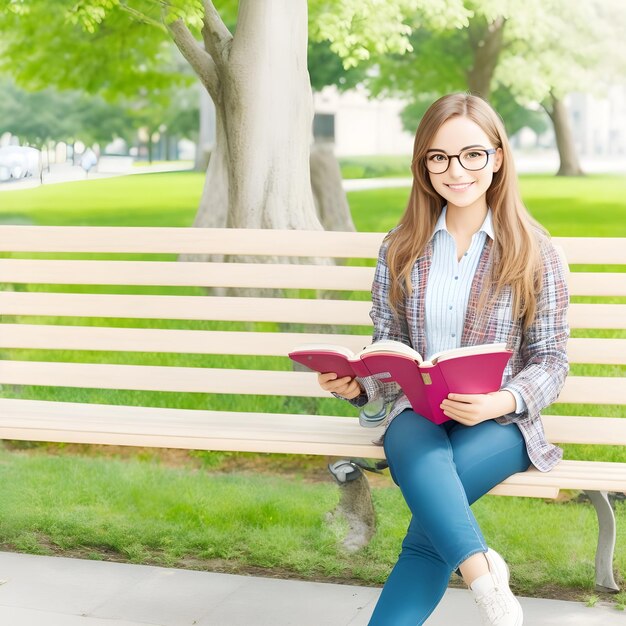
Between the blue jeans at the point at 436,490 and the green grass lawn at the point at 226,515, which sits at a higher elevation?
the blue jeans at the point at 436,490

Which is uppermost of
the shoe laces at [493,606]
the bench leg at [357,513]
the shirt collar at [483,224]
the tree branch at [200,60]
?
the tree branch at [200,60]

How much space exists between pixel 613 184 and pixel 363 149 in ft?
10.2

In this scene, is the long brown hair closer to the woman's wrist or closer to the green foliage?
the woman's wrist

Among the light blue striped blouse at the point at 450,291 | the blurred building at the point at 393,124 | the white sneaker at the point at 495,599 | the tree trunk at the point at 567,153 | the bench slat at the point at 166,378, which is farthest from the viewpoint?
the tree trunk at the point at 567,153

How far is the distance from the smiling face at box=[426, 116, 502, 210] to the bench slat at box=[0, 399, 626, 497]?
2.22 ft

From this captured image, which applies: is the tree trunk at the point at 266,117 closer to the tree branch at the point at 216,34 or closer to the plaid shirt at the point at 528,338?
the tree branch at the point at 216,34

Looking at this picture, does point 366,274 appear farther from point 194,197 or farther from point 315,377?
point 194,197

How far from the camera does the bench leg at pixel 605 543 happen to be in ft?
9.87

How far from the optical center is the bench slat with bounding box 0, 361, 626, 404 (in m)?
3.40

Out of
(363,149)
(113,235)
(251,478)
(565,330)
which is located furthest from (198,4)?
(363,149)

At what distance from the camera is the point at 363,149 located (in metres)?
9.64

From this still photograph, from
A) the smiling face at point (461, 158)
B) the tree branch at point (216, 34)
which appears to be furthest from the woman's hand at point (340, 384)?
the tree branch at point (216, 34)

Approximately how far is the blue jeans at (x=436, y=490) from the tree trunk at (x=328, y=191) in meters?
4.29

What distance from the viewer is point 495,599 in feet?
7.64
